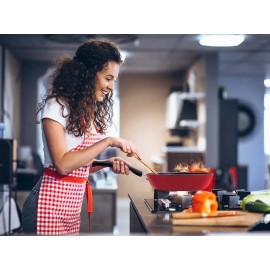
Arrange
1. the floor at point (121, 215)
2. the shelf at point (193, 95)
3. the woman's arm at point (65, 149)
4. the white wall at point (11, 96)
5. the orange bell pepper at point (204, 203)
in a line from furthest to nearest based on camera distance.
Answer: the shelf at point (193, 95) → the white wall at point (11, 96) → the floor at point (121, 215) → the woman's arm at point (65, 149) → the orange bell pepper at point (204, 203)

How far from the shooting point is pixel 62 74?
2.28 metres

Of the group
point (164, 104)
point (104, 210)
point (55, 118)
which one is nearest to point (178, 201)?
point (55, 118)

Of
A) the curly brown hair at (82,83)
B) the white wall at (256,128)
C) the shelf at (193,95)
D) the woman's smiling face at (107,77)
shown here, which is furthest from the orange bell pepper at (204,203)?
the white wall at (256,128)

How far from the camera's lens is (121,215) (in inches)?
287

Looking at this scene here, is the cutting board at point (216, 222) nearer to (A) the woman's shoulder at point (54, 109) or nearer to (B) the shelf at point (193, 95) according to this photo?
(A) the woman's shoulder at point (54, 109)

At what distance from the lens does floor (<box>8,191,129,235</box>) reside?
5.18 meters

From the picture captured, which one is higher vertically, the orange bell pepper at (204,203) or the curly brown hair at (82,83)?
the curly brown hair at (82,83)

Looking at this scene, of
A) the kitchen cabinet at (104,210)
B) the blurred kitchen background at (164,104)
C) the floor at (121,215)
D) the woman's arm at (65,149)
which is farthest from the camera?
the blurred kitchen background at (164,104)

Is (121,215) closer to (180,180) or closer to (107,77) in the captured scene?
(107,77)

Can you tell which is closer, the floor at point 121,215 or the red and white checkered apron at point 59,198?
the red and white checkered apron at point 59,198

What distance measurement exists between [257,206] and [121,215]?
17.4 ft

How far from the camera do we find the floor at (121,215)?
5.18 metres

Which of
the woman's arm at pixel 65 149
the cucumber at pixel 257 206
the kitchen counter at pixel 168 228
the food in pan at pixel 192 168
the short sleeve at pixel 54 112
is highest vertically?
the short sleeve at pixel 54 112
